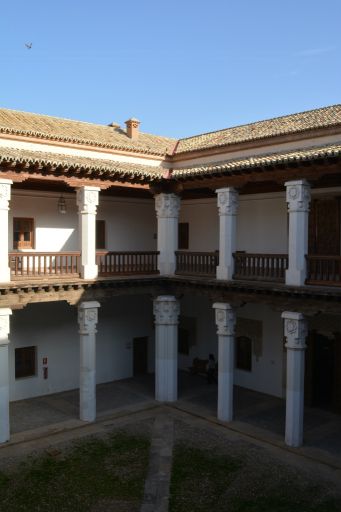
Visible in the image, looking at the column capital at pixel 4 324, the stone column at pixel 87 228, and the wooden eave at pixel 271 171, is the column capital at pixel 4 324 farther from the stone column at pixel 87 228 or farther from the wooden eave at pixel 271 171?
the wooden eave at pixel 271 171

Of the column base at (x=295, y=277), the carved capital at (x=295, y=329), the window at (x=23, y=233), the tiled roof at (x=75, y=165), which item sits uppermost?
the tiled roof at (x=75, y=165)

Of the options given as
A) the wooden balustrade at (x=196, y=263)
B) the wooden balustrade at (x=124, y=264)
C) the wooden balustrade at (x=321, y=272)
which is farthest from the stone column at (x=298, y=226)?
the wooden balustrade at (x=124, y=264)

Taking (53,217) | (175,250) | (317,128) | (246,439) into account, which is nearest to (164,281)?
(175,250)

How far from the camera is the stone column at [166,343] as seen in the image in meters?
15.9

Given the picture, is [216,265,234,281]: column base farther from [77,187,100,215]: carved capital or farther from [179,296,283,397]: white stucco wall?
[77,187,100,215]: carved capital

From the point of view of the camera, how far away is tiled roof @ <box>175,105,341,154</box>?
14648mm

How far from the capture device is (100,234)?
17.2m

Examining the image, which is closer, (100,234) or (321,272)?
(321,272)

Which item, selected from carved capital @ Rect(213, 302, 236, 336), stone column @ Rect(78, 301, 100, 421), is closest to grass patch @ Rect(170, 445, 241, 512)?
stone column @ Rect(78, 301, 100, 421)

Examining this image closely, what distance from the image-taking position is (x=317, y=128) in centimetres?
1402

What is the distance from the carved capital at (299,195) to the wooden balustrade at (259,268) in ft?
4.16

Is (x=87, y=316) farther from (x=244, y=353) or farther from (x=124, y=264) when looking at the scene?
(x=244, y=353)

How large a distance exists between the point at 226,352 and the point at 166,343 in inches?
91.8

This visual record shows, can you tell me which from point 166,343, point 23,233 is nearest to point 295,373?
point 166,343
